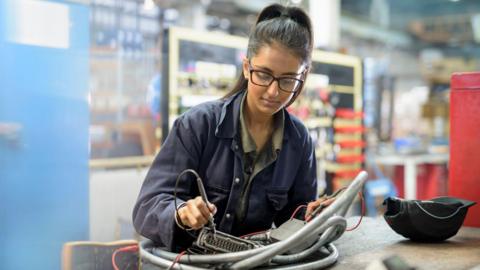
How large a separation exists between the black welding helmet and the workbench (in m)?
0.03

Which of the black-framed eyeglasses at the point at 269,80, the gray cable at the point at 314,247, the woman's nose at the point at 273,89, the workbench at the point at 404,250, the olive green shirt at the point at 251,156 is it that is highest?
the black-framed eyeglasses at the point at 269,80

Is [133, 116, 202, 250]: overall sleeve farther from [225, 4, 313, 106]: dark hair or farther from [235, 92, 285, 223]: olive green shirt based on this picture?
[225, 4, 313, 106]: dark hair

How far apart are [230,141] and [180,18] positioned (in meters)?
5.67

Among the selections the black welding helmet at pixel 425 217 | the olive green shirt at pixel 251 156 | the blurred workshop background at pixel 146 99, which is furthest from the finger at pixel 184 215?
the blurred workshop background at pixel 146 99

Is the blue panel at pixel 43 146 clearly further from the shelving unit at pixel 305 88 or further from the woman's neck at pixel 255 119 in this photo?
the woman's neck at pixel 255 119

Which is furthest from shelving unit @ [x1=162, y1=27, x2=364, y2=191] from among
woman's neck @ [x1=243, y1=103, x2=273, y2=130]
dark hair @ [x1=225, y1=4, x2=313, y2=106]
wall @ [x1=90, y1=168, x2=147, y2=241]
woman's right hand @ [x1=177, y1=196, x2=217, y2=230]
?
woman's right hand @ [x1=177, y1=196, x2=217, y2=230]

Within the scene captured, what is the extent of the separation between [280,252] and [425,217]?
0.55 metres

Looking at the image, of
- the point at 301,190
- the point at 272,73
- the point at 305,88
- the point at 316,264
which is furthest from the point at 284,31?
the point at 305,88

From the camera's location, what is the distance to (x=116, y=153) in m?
3.97

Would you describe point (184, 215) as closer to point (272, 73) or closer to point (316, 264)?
point (316, 264)

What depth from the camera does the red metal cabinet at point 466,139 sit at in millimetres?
1562

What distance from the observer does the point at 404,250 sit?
1.19 m

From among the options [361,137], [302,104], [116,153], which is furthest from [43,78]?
[361,137]

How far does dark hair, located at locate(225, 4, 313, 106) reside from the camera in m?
1.20
